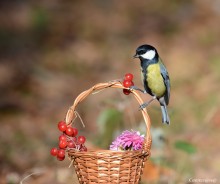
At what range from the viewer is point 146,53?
147 inches

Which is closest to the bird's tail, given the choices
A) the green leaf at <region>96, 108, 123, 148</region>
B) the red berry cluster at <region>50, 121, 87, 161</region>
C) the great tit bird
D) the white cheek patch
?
the great tit bird

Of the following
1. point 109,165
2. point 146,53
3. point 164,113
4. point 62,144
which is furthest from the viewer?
point 164,113

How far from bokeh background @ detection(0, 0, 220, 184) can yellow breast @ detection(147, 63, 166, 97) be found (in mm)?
568

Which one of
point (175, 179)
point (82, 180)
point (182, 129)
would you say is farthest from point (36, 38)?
point (82, 180)

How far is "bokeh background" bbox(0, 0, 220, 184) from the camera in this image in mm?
5426

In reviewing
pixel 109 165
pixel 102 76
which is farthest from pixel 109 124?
pixel 102 76

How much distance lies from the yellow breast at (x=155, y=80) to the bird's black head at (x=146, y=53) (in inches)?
2.1

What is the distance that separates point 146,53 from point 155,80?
170 mm

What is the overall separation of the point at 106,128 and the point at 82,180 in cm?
210

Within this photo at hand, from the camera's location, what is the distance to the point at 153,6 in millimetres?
11625

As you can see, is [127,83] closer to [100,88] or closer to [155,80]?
[100,88]

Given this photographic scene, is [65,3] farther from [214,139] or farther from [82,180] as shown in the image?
[82,180]

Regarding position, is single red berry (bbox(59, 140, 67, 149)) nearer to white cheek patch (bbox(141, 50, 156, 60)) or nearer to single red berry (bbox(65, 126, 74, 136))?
single red berry (bbox(65, 126, 74, 136))

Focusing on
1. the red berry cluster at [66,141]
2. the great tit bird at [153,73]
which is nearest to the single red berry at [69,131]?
the red berry cluster at [66,141]
